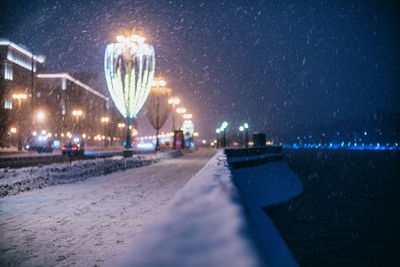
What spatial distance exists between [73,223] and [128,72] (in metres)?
19.2

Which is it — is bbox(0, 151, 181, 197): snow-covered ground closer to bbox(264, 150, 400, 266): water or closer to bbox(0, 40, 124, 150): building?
bbox(264, 150, 400, 266): water

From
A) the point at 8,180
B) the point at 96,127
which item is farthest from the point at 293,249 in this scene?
the point at 96,127

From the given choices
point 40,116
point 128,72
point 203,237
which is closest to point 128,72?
point 128,72

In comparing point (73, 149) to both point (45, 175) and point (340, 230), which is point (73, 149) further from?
point (340, 230)

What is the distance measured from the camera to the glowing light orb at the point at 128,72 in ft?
77.3

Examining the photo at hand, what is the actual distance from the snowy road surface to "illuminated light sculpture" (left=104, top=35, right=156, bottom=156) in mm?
14656

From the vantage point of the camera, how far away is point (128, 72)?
23.7 meters

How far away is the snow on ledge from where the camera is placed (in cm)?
152

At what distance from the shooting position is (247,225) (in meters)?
1.86

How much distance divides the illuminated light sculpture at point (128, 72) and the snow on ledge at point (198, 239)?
22364 millimetres

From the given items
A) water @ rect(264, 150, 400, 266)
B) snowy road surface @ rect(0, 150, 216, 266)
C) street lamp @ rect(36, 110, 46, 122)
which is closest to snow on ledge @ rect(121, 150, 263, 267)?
snowy road surface @ rect(0, 150, 216, 266)

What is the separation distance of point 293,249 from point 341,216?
7.49m

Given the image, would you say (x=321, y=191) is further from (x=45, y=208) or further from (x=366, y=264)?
(x=45, y=208)

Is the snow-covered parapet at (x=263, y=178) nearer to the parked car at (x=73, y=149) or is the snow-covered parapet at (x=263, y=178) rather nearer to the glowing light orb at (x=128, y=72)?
the glowing light orb at (x=128, y=72)
